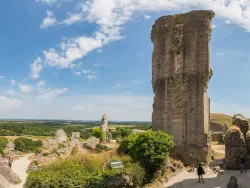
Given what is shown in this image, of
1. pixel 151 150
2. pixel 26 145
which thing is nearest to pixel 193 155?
pixel 151 150

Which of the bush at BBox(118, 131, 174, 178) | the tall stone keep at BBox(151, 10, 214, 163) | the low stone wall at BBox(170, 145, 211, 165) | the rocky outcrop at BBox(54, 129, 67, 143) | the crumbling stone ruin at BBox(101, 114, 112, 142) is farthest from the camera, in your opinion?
the crumbling stone ruin at BBox(101, 114, 112, 142)

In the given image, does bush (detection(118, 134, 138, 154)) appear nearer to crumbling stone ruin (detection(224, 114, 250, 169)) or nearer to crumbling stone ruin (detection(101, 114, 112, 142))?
crumbling stone ruin (detection(224, 114, 250, 169))

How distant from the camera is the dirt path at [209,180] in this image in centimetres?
1254

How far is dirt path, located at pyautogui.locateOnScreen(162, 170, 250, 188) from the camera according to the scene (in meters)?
12.5

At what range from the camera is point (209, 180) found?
13.5 m

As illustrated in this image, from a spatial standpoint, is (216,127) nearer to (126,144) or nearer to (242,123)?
(242,123)

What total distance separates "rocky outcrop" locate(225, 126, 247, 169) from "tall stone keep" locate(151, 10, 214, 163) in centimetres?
182

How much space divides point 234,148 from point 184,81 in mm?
5483

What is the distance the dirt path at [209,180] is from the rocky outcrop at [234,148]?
0.62 metres

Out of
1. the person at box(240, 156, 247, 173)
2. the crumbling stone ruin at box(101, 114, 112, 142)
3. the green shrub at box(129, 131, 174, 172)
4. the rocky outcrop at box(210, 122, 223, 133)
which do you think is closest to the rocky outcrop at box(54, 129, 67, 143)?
the crumbling stone ruin at box(101, 114, 112, 142)

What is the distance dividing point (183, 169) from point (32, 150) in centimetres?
2805

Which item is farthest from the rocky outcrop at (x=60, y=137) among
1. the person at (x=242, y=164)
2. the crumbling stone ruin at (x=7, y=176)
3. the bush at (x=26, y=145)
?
the person at (x=242, y=164)

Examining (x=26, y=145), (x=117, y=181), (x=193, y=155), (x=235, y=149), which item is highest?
(x=235, y=149)

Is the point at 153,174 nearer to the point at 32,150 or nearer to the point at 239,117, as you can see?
the point at 239,117
